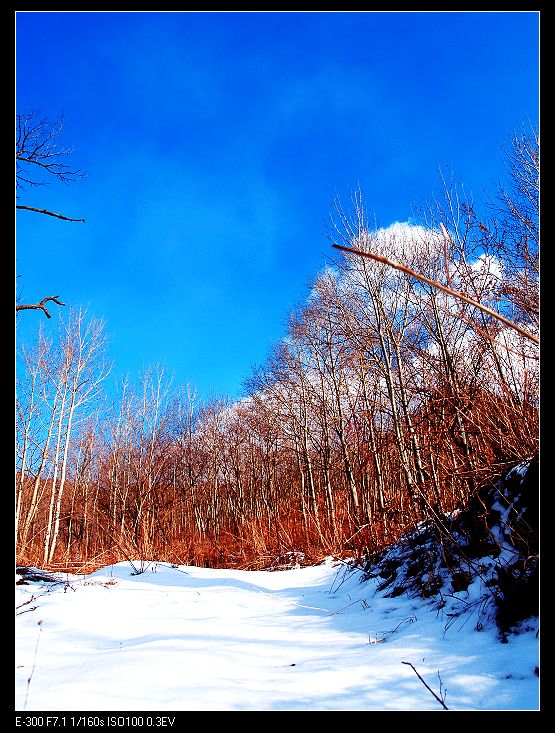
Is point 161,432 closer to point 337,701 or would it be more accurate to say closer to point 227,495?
point 227,495

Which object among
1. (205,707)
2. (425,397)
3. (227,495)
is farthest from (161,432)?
(205,707)

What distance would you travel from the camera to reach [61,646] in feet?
7.90

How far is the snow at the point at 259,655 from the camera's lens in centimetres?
151

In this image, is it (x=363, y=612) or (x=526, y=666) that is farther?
(x=363, y=612)

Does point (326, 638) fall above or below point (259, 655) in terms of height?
below

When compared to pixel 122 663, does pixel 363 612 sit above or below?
below

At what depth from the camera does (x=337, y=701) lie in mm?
1496

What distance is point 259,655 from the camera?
220 cm

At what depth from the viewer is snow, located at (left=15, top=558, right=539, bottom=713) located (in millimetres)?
1506

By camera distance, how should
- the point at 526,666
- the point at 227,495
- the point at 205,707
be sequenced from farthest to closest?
the point at 227,495 → the point at 526,666 → the point at 205,707

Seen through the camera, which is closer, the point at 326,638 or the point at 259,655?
the point at 259,655
